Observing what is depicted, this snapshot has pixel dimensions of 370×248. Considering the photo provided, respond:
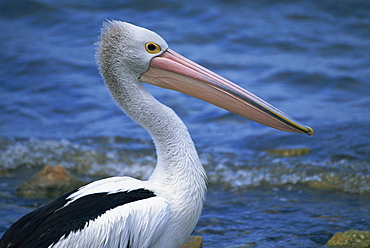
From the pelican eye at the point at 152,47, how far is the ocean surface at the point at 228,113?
172 centimetres

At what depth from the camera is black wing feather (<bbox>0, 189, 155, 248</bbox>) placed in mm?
3203

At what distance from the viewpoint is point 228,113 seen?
8.02 metres

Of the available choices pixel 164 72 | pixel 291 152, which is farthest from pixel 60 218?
pixel 291 152

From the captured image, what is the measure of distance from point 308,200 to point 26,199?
282cm

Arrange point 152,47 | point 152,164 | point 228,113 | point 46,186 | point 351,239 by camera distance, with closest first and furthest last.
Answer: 1. point 152,47
2. point 351,239
3. point 46,186
4. point 152,164
5. point 228,113

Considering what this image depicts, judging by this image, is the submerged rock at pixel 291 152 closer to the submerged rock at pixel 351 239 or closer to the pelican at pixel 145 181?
the submerged rock at pixel 351 239

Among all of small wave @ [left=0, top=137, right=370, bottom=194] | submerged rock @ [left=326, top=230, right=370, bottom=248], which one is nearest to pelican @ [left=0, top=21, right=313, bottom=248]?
submerged rock @ [left=326, top=230, right=370, bottom=248]

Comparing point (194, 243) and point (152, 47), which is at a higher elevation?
point (152, 47)

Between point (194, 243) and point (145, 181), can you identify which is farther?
point (194, 243)

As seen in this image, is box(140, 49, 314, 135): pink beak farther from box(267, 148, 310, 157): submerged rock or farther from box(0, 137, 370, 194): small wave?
box(267, 148, 310, 157): submerged rock

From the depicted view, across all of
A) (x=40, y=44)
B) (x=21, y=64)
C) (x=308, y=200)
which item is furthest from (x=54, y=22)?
(x=308, y=200)

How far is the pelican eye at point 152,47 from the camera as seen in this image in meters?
3.76

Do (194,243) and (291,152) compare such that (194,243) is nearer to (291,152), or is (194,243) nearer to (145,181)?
(145,181)

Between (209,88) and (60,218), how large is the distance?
1354mm
